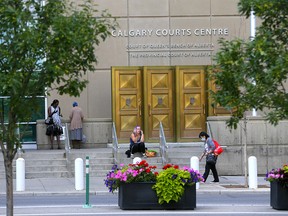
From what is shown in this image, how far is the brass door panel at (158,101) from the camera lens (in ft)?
110

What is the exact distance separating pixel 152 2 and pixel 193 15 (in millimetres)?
1585

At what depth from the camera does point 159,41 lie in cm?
3400

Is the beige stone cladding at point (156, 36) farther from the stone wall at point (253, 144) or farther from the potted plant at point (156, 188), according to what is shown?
the potted plant at point (156, 188)

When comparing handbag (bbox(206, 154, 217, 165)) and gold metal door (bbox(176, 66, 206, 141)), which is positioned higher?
gold metal door (bbox(176, 66, 206, 141))

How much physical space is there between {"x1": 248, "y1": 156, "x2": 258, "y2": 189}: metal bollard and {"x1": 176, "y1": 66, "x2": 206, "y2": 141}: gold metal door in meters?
6.95

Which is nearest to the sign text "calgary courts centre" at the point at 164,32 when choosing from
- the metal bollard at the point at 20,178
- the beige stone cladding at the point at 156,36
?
the beige stone cladding at the point at 156,36

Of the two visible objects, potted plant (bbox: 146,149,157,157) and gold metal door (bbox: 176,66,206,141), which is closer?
potted plant (bbox: 146,149,157,157)

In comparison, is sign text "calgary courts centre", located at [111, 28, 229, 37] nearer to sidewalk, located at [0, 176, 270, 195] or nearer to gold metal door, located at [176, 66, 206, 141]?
gold metal door, located at [176, 66, 206, 141]

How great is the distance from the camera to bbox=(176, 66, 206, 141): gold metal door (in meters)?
33.7

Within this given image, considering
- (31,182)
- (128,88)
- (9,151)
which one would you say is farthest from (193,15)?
(9,151)

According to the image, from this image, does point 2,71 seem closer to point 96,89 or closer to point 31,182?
point 31,182

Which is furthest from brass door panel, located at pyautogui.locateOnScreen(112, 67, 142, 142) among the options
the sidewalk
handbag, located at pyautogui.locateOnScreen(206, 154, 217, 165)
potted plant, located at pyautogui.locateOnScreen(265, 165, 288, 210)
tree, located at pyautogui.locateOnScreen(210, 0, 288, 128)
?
tree, located at pyautogui.locateOnScreen(210, 0, 288, 128)

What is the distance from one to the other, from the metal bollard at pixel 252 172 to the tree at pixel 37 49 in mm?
13348

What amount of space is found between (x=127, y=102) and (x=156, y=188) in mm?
13483
